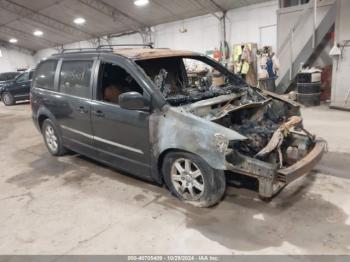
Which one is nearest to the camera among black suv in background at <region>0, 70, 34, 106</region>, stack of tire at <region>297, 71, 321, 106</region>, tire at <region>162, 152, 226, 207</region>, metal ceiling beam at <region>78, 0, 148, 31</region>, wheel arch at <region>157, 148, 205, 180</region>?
tire at <region>162, 152, 226, 207</region>

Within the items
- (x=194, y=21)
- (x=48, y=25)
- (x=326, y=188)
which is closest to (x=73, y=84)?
(x=326, y=188)

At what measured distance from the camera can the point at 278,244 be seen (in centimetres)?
235

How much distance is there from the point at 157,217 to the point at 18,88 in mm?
11647

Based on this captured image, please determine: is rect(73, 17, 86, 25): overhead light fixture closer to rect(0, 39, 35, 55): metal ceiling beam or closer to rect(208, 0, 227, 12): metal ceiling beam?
rect(208, 0, 227, 12): metal ceiling beam

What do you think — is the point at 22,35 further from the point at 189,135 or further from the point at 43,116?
the point at 189,135

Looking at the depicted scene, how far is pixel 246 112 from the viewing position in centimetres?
344

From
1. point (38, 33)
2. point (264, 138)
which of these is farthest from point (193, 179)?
point (38, 33)

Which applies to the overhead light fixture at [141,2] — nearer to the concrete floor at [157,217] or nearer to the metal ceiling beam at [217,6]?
the metal ceiling beam at [217,6]

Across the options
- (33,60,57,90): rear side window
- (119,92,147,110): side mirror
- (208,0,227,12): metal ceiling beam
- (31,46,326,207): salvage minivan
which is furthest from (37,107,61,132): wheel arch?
(208,0,227,12): metal ceiling beam

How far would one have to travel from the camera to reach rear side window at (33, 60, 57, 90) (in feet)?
14.2

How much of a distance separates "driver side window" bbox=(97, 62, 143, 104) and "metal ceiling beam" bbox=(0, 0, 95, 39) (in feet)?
36.5

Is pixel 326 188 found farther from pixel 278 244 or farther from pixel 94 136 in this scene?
pixel 94 136

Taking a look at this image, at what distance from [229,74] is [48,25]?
1367 cm

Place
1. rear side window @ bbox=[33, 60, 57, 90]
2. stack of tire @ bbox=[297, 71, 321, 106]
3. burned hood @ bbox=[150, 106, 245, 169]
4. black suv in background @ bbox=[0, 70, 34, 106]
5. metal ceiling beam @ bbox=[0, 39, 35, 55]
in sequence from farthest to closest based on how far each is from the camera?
metal ceiling beam @ bbox=[0, 39, 35, 55] < black suv in background @ bbox=[0, 70, 34, 106] < stack of tire @ bbox=[297, 71, 321, 106] < rear side window @ bbox=[33, 60, 57, 90] < burned hood @ bbox=[150, 106, 245, 169]
